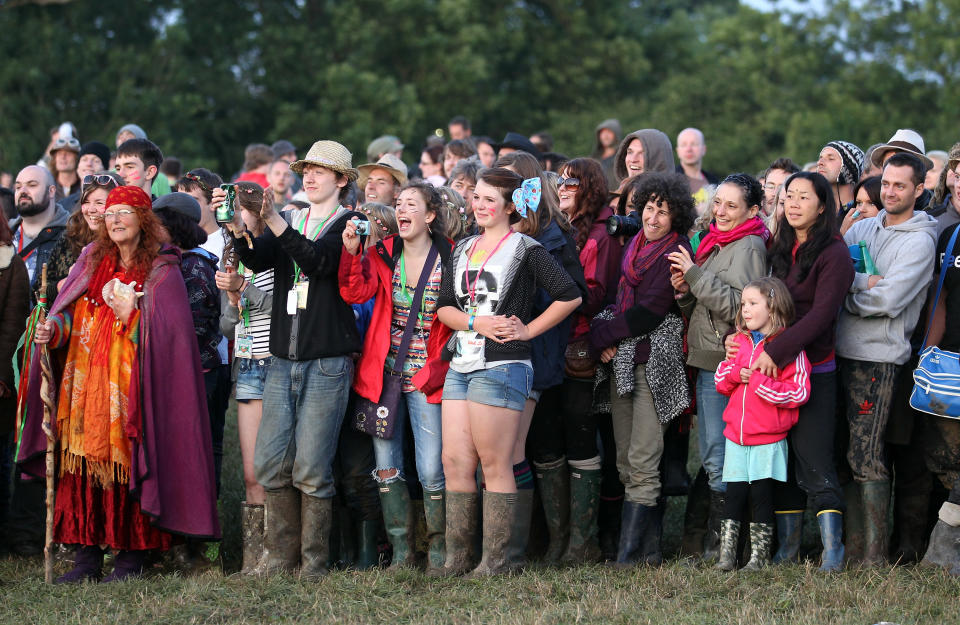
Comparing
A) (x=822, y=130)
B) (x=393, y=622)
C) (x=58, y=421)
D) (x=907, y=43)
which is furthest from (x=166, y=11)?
(x=393, y=622)

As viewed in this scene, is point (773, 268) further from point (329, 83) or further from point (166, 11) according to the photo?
point (166, 11)

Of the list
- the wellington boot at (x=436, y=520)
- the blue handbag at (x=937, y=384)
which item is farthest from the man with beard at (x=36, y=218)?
the blue handbag at (x=937, y=384)

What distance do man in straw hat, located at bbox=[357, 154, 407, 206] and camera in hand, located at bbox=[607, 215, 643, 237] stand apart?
1718mm

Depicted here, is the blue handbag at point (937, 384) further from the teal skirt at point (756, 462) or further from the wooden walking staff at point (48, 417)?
the wooden walking staff at point (48, 417)

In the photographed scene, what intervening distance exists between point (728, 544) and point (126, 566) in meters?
3.24

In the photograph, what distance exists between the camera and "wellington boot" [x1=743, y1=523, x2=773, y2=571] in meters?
6.18

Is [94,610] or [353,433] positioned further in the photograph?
[353,433]

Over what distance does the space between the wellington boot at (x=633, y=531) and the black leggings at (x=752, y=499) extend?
47 cm

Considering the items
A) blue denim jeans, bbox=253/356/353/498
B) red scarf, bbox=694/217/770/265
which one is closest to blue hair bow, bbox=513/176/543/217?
red scarf, bbox=694/217/770/265

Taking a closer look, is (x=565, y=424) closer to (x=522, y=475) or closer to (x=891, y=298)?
(x=522, y=475)

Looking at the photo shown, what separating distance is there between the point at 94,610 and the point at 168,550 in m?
1.09

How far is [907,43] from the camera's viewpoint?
2770 cm

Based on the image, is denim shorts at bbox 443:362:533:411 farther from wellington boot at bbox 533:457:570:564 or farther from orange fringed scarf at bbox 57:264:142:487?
orange fringed scarf at bbox 57:264:142:487

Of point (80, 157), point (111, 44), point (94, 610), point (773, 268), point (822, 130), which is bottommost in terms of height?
point (94, 610)
